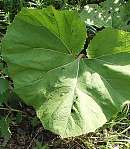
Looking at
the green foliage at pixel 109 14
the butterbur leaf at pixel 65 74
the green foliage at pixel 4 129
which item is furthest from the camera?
the green foliage at pixel 109 14

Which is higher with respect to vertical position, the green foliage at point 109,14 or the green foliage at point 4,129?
the green foliage at point 109,14

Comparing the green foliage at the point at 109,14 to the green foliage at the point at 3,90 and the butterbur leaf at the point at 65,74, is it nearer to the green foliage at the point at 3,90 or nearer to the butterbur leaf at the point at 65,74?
the butterbur leaf at the point at 65,74

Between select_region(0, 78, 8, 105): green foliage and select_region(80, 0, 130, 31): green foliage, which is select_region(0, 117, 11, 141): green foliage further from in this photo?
select_region(80, 0, 130, 31): green foliage

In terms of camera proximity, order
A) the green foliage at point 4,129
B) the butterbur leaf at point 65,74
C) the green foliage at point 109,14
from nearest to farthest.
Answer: the butterbur leaf at point 65,74
the green foliage at point 4,129
the green foliage at point 109,14

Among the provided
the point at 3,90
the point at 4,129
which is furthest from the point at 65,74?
the point at 4,129

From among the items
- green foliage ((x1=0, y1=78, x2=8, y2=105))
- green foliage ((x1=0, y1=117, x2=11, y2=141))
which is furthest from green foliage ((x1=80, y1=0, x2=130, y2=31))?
green foliage ((x1=0, y1=117, x2=11, y2=141))

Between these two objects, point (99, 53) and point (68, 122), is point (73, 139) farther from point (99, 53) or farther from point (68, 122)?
point (99, 53)

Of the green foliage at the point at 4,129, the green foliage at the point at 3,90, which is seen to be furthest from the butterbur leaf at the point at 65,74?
the green foliage at the point at 4,129

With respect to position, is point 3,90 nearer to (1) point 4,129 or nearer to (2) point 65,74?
(1) point 4,129
